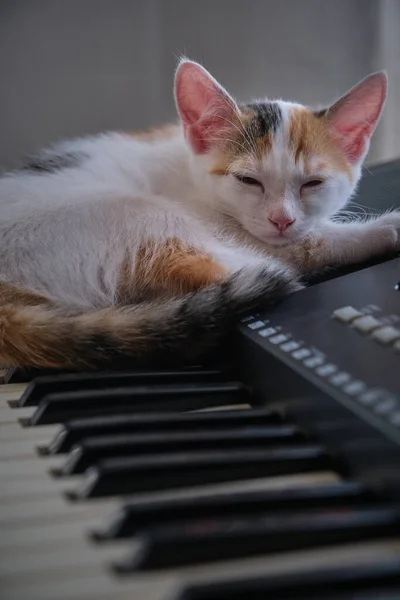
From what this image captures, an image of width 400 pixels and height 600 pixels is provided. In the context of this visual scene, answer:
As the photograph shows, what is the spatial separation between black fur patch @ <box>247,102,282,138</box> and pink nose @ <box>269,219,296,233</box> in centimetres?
21

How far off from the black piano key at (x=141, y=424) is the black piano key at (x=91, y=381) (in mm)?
103

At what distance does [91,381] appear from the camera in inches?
35.2

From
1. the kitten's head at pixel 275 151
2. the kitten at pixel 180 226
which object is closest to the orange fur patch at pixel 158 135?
the kitten at pixel 180 226

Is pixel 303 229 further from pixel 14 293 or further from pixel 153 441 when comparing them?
pixel 153 441

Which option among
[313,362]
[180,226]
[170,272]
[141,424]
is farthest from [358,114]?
[141,424]

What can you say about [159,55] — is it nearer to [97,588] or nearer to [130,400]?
[130,400]

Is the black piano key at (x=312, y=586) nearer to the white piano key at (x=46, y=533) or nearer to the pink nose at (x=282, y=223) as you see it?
the white piano key at (x=46, y=533)

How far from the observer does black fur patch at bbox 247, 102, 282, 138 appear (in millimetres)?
1461

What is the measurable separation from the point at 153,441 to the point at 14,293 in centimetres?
45

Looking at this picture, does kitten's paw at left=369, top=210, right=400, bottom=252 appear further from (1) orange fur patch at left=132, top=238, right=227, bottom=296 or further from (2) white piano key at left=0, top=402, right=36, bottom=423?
(2) white piano key at left=0, top=402, right=36, bottom=423

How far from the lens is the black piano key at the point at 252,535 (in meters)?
0.53

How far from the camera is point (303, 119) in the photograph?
1.50 metres

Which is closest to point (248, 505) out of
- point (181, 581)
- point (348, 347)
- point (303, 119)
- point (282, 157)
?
point (181, 581)

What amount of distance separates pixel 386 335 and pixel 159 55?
5.40ft
